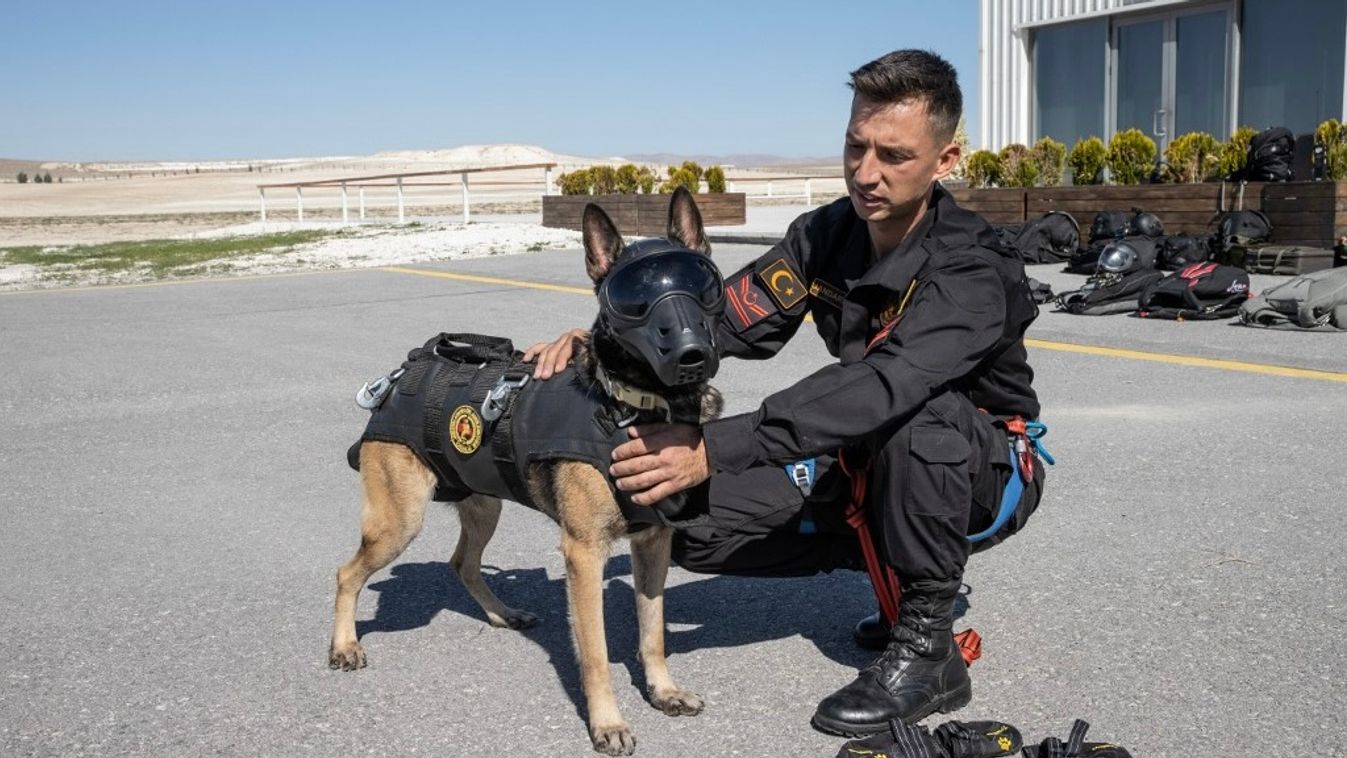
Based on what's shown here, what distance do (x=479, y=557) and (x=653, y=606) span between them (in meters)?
0.91

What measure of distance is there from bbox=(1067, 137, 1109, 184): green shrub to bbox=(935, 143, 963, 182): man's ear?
12.6m

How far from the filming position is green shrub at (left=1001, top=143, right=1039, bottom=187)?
15789 millimetres

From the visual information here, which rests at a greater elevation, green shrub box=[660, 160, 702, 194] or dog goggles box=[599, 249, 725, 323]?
green shrub box=[660, 160, 702, 194]

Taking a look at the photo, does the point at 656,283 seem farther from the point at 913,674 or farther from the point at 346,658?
the point at 346,658

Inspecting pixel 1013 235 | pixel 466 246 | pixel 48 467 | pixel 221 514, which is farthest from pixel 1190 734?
pixel 466 246

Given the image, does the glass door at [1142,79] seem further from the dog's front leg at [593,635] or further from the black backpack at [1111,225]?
the dog's front leg at [593,635]

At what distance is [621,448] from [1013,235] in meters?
11.5

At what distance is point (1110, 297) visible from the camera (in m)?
10.2

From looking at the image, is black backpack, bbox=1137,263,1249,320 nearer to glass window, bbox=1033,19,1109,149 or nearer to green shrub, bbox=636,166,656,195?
glass window, bbox=1033,19,1109,149

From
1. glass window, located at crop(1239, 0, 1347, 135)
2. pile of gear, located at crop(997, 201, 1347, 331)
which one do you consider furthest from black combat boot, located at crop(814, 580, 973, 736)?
glass window, located at crop(1239, 0, 1347, 135)

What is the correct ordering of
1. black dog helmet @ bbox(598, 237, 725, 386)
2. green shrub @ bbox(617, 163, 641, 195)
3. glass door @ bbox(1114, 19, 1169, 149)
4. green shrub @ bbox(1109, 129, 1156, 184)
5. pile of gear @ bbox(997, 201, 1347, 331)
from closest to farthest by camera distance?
1. black dog helmet @ bbox(598, 237, 725, 386)
2. pile of gear @ bbox(997, 201, 1347, 331)
3. green shrub @ bbox(1109, 129, 1156, 184)
4. glass door @ bbox(1114, 19, 1169, 149)
5. green shrub @ bbox(617, 163, 641, 195)

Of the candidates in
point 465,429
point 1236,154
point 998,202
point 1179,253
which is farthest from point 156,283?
point 465,429

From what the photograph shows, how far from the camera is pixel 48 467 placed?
630 cm

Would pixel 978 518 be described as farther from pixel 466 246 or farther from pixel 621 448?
pixel 466 246
